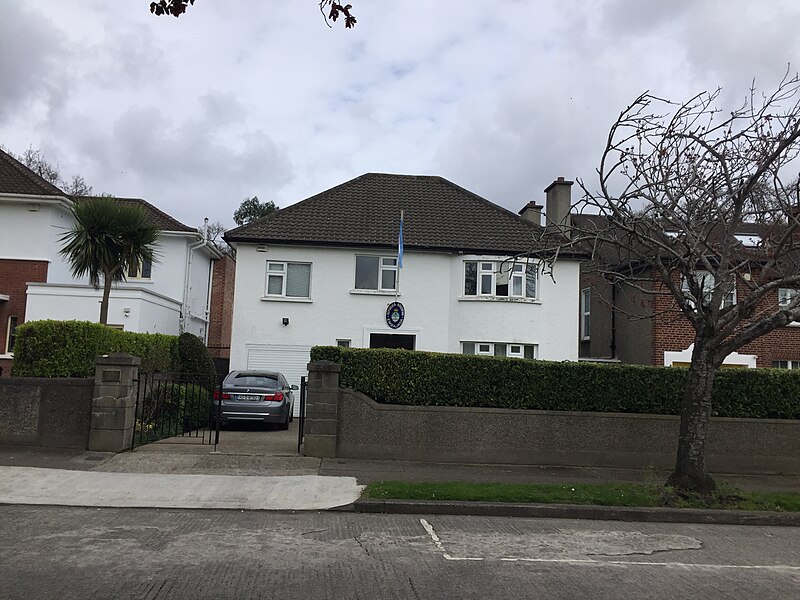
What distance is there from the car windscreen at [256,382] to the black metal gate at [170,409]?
1.37m

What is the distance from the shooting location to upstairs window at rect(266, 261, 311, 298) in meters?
22.6

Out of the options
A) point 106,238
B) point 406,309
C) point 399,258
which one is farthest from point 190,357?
point 406,309

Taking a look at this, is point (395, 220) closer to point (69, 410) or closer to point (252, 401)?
point (252, 401)

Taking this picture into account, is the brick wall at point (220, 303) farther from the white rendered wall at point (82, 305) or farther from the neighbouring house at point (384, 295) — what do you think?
the neighbouring house at point (384, 295)

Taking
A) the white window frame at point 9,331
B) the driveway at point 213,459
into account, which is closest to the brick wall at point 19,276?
the white window frame at point 9,331

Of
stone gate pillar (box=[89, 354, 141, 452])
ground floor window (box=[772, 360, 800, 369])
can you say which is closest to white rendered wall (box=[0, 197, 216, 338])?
stone gate pillar (box=[89, 354, 141, 452])

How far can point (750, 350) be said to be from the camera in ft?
71.4

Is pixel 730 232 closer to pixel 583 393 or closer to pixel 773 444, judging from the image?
pixel 583 393

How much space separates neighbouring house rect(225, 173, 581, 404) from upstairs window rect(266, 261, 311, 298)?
0.10 ft

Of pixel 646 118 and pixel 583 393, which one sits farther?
pixel 583 393

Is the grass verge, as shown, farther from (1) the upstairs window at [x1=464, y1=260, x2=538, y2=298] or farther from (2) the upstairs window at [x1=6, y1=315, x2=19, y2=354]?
(2) the upstairs window at [x1=6, y1=315, x2=19, y2=354]

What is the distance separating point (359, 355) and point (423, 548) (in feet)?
18.3

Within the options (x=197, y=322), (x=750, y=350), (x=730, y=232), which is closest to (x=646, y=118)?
(x=730, y=232)

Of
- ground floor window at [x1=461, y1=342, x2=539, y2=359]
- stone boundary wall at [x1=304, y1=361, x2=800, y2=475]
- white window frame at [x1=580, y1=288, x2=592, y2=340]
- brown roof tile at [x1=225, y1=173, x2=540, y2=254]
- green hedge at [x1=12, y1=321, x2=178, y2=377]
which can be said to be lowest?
stone boundary wall at [x1=304, y1=361, x2=800, y2=475]
